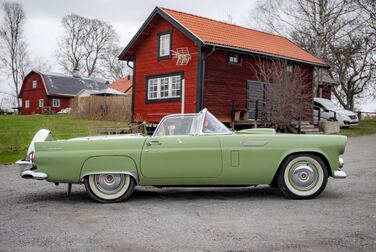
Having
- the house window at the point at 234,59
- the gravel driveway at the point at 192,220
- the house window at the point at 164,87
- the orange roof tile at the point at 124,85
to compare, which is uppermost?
the orange roof tile at the point at 124,85

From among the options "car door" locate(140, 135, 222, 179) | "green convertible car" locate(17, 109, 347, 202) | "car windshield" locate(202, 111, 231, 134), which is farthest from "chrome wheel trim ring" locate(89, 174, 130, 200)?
"car windshield" locate(202, 111, 231, 134)

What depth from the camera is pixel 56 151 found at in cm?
604

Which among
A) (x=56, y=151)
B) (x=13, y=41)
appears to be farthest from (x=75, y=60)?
(x=56, y=151)

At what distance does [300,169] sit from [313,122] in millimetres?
18653

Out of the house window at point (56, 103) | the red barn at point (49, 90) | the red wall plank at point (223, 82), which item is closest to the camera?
the red wall plank at point (223, 82)

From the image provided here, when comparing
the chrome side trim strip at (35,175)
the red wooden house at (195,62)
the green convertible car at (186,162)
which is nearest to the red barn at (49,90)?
the red wooden house at (195,62)

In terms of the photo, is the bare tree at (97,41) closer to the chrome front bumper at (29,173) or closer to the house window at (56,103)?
the house window at (56,103)

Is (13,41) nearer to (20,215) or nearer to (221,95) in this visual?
(221,95)

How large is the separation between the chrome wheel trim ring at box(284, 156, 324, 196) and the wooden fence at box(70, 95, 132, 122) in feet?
68.0

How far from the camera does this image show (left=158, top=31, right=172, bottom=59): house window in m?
21.3

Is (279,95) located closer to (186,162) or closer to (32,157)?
(186,162)

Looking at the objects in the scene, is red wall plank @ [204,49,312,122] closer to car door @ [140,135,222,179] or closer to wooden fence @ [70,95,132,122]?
wooden fence @ [70,95,132,122]

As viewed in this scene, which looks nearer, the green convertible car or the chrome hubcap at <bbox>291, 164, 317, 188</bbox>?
the green convertible car

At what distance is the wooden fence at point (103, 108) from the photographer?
26953 millimetres
